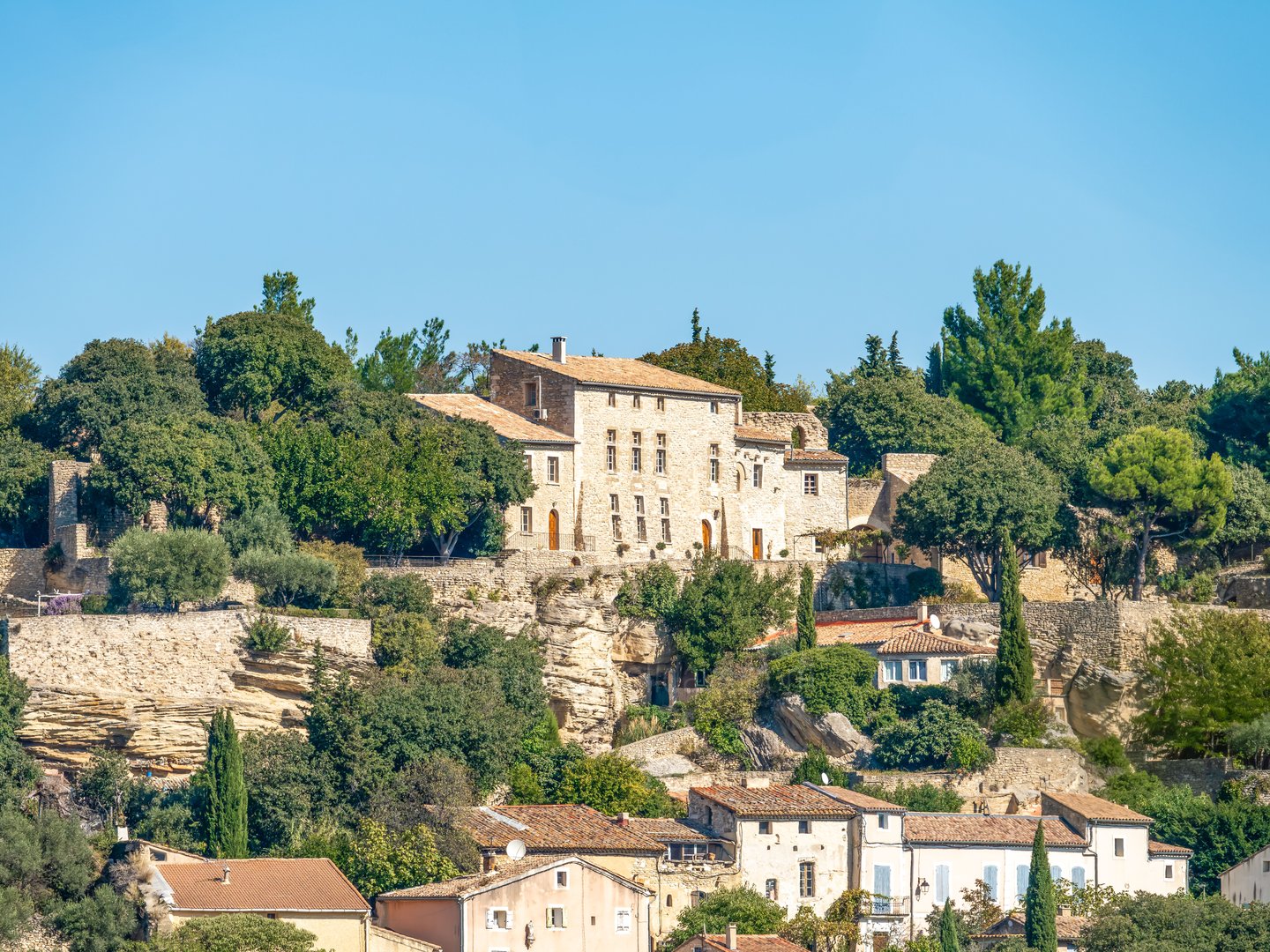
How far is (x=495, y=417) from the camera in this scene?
75000 mm

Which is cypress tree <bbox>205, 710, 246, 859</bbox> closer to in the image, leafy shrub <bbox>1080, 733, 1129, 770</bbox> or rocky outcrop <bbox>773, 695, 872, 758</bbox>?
rocky outcrop <bbox>773, 695, 872, 758</bbox>

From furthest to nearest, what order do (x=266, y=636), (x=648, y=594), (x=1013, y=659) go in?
(x=648, y=594), (x=1013, y=659), (x=266, y=636)

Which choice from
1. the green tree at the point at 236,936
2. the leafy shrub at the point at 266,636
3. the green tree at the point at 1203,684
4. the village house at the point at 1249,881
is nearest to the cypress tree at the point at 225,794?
the leafy shrub at the point at 266,636

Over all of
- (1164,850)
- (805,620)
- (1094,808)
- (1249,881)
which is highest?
(805,620)

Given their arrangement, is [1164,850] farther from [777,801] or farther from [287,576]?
[287,576]

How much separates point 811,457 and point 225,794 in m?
28.0

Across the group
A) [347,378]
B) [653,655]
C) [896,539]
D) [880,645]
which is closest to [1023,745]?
[880,645]

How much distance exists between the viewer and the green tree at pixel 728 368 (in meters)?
82.9

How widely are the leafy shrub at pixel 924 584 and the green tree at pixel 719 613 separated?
6338 mm

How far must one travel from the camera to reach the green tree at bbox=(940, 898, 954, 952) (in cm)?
5484

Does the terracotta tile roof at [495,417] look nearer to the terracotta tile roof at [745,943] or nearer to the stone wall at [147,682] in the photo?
the stone wall at [147,682]

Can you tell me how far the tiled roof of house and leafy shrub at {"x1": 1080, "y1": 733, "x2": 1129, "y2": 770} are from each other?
37.8 feet

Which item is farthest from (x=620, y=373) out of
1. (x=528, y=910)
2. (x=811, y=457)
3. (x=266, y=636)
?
(x=528, y=910)

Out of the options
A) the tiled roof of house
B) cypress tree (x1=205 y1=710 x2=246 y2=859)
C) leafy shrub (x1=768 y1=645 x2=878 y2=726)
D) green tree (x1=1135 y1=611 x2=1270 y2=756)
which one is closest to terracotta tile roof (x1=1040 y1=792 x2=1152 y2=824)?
green tree (x1=1135 y1=611 x2=1270 y2=756)
